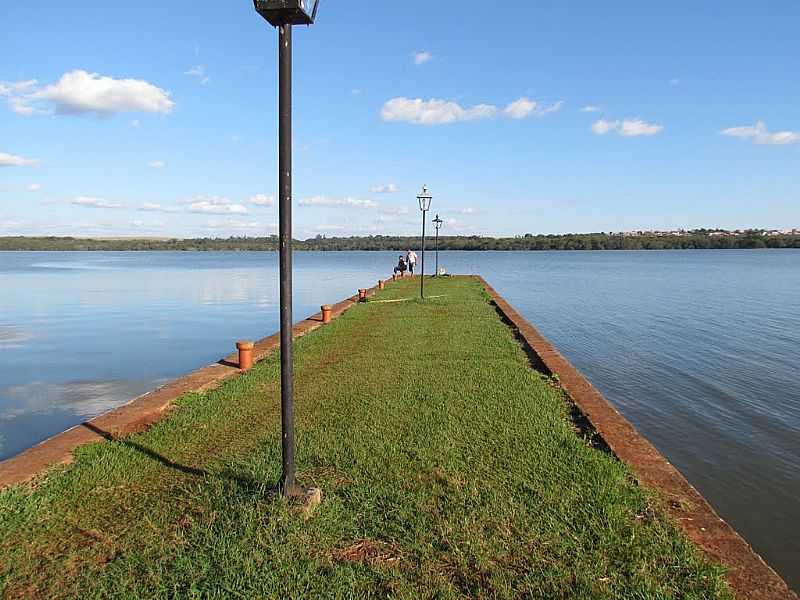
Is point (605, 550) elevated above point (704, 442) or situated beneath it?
elevated above

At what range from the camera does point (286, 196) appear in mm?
3877

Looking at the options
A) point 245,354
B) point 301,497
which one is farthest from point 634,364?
point 301,497

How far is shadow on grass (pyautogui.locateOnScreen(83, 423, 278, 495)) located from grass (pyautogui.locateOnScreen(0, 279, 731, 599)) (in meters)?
0.02

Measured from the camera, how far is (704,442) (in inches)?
265

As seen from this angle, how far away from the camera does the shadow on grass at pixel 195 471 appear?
4.16 m

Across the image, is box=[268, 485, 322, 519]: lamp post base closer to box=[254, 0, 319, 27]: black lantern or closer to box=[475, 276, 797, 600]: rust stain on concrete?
box=[475, 276, 797, 600]: rust stain on concrete

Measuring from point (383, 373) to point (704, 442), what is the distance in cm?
397

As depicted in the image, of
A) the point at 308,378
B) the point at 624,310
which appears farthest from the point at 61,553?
the point at 624,310

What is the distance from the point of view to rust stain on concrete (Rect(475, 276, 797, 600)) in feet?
10.0

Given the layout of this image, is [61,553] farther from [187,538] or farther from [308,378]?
[308,378]

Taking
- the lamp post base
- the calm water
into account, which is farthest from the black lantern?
the calm water

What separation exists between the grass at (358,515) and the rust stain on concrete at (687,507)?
120 mm

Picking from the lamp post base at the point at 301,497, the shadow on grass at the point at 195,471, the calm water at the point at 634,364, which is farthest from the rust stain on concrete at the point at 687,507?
the shadow on grass at the point at 195,471

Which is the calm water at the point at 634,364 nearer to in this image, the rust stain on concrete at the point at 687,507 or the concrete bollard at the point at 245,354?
the rust stain on concrete at the point at 687,507
